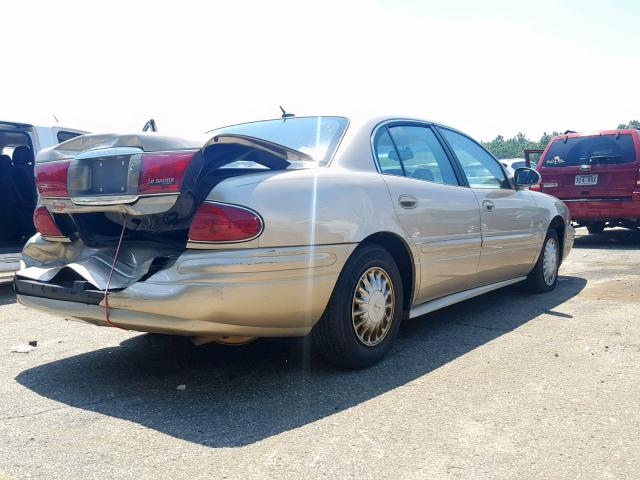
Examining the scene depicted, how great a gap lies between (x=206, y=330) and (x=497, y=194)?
295 cm

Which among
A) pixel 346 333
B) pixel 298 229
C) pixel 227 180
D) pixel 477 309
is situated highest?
pixel 227 180

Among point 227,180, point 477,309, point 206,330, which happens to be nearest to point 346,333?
point 206,330

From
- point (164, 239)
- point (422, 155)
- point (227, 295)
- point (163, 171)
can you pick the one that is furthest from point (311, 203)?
point (422, 155)

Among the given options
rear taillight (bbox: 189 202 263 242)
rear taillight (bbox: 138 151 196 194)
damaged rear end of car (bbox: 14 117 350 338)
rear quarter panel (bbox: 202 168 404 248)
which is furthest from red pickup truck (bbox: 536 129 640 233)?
rear taillight (bbox: 138 151 196 194)

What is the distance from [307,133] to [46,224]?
167 cm

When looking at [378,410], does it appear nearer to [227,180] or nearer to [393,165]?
[227,180]

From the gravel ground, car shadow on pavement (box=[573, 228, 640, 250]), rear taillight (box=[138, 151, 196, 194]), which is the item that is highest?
rear taillight (box=[138, 151, 196, 194])

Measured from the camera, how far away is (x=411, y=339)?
14.1ft

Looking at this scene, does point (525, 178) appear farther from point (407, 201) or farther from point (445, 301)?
point (407, 201)

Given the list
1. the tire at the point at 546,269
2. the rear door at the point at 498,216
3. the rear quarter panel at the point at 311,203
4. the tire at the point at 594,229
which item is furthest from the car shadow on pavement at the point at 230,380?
the tire at the point at 594,229

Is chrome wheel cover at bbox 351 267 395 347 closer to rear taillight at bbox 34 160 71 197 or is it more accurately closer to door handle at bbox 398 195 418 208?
door handle at bbox 398 195 418 208

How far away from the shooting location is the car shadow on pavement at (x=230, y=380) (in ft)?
9.48

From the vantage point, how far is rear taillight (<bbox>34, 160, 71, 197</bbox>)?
342 cm

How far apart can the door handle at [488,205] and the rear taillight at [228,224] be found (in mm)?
2326
